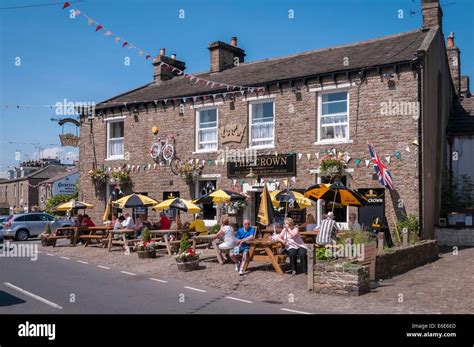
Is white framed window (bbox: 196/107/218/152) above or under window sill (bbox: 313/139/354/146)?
above

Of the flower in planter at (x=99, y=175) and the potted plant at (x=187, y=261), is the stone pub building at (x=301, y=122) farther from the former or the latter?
the potted plant at (x=187, y=261)

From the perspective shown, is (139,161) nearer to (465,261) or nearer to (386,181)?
(386,181)

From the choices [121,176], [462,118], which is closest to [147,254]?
[121,176]

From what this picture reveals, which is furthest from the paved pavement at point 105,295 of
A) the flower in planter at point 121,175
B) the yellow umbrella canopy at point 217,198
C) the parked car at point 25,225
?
the parked car at point 25,225

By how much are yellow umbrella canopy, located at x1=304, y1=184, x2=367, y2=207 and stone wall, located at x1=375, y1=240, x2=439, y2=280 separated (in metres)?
1.98

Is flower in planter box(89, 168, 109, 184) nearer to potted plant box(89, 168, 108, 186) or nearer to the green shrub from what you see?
potted plant box(89, 168, 108, 186)

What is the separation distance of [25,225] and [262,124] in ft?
47.2

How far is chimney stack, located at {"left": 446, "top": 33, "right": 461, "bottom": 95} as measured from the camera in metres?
25.9

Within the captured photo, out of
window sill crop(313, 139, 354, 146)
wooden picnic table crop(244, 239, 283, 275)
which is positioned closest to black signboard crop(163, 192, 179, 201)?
window sill crop(313, 139, 354, 146)

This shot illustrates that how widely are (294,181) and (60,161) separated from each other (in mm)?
46309

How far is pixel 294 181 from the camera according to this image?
61.1 ft

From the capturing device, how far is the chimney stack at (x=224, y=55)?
24.5 metres
